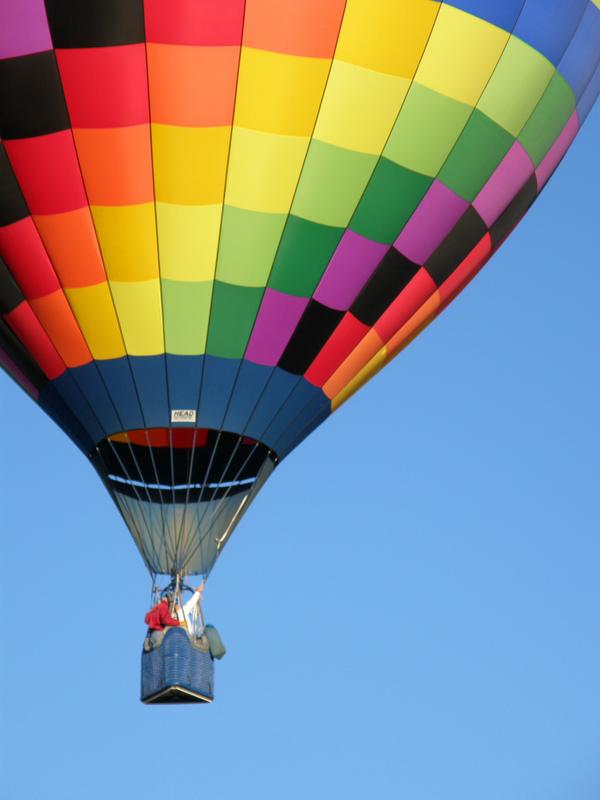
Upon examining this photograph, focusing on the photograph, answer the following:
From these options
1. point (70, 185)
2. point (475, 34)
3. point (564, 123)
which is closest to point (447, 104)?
point (475, 34)

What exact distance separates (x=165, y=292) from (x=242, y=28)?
2029mm

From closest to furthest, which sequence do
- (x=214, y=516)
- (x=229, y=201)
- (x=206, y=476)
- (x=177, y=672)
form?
(x=177, y=672), (x=229, y=201), (x=206, y=476), (x=214, y=516)

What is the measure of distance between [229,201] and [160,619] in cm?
310

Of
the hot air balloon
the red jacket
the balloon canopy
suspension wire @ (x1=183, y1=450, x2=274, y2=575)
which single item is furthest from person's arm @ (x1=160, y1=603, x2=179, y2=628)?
suspension wire @ (x1=183, y1=450, x2=274, y2=575)

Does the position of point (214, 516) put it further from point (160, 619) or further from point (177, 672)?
point (177, 672)

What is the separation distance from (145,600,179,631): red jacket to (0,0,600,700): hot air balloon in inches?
18.1

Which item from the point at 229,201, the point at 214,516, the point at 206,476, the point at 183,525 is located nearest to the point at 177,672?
the point at 183,525

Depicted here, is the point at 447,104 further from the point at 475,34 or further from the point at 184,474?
the point at 184,474

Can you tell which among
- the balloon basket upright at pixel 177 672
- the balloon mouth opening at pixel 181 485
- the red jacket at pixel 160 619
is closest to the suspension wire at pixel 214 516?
the balloon mouth opening at pixel 181 485

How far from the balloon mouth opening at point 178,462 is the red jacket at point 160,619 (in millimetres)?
995

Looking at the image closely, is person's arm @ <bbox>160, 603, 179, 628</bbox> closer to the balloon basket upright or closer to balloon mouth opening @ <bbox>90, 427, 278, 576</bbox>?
the balloon basket upright

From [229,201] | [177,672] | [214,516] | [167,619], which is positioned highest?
[229,201]

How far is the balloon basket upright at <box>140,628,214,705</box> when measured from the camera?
633 inches

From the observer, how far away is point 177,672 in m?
16.1
